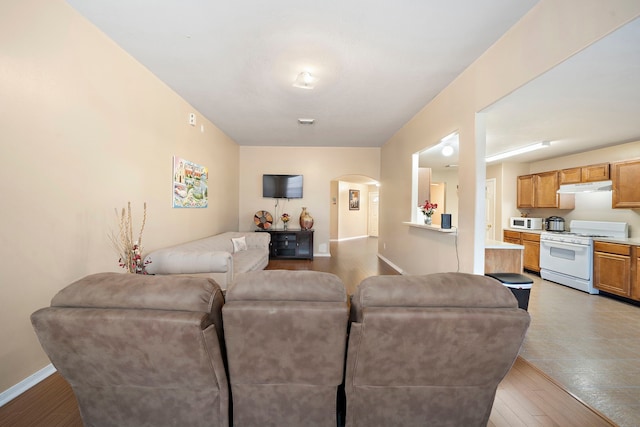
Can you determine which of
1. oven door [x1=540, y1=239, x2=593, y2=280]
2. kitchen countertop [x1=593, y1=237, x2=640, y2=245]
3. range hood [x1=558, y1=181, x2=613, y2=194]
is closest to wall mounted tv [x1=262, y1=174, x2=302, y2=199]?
oven door [x1=540, y1=239, x2=593, y2=280]

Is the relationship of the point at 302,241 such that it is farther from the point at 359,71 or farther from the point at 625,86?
the point at 625,86

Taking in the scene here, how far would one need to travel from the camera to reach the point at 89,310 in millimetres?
1074

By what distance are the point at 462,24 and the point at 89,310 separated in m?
3.07

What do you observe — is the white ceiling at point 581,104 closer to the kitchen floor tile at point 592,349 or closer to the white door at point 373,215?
the kitchen floor tile at point 592,349

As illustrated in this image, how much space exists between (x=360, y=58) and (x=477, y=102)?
1.26 m

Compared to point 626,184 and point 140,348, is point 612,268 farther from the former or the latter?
point 140,348

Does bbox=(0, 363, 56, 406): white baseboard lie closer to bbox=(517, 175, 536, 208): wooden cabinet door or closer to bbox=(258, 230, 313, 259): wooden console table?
bbox=(258, 230, 313, 259): wooden console table

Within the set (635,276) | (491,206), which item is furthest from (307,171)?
(635,276)

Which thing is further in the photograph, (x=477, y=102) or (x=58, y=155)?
(x=477, y=102)

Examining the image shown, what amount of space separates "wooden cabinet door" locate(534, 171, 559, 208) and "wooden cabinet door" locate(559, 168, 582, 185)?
0.37ft

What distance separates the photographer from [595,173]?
423cm

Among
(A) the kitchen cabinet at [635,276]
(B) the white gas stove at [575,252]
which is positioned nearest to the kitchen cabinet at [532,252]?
(B) the white gas stove at [575,252]

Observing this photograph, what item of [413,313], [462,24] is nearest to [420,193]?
[462,24]

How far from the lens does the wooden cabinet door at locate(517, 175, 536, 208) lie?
5383 mm
